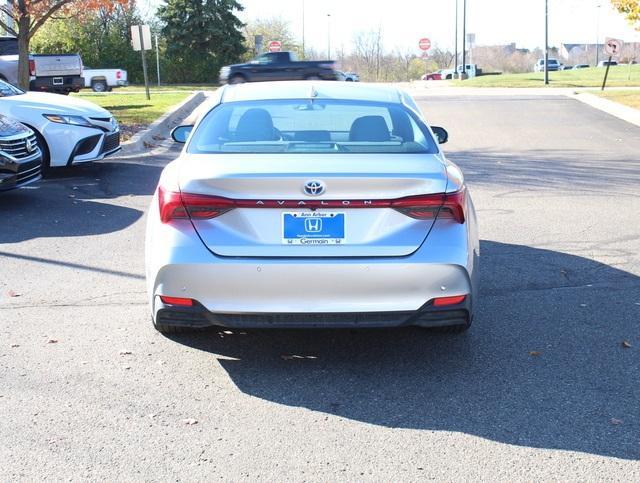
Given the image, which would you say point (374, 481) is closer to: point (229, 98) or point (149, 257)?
point (149, 257)

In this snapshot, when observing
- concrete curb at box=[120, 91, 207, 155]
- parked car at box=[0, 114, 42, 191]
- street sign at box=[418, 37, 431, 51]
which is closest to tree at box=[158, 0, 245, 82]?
street sign at box=[418, 37, 431, 51]

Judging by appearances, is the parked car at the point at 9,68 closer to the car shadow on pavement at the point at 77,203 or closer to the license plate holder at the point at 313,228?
the car shadow on pavement at the point at 77,203

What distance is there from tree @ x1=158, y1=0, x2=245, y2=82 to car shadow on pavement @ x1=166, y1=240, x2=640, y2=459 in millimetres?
52200

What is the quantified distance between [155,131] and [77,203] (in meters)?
7.44

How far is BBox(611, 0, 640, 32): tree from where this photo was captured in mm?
23047

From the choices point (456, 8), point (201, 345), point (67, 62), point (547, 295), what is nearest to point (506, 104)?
point (67, 62)

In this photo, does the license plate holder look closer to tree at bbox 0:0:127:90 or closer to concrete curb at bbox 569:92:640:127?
tree at bbox 0:0:127:90

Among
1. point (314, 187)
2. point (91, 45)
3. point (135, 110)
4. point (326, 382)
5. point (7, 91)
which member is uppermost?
point (314, 187)

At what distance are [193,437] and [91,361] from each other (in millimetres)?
1307

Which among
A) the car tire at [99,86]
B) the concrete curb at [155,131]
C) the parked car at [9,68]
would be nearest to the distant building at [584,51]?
the car tire at [99,86]

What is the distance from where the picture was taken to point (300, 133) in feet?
19.4

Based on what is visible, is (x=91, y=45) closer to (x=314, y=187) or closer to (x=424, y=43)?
(x=424, y=43)

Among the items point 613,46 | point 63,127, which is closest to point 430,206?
point 63,127

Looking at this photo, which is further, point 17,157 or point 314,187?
point 17,157
